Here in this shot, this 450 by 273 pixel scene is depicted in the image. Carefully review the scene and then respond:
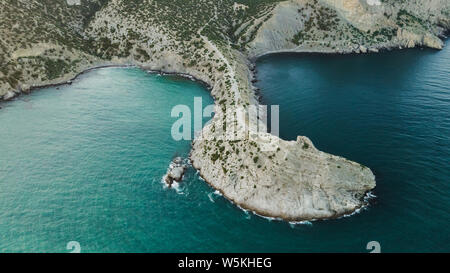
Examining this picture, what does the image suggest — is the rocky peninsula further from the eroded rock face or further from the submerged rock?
the submerged rock

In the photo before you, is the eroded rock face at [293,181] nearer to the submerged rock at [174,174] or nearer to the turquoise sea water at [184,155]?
the turquoise sea water at [184,155]

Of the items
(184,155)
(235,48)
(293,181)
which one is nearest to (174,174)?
(184,155)

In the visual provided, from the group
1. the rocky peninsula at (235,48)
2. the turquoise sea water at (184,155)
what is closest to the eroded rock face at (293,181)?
the rocky peninsula at (235,48)

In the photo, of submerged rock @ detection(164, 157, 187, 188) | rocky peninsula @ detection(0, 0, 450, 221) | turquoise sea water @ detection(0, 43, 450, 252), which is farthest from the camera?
submerged rock @ detection(164, 157, 187, 188)

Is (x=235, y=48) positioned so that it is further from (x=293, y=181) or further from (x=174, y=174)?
(x=293, y=181)

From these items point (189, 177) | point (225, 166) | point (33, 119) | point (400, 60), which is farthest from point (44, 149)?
point (400, 60)

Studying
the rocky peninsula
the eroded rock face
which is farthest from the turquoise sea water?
the rocky peninsula
